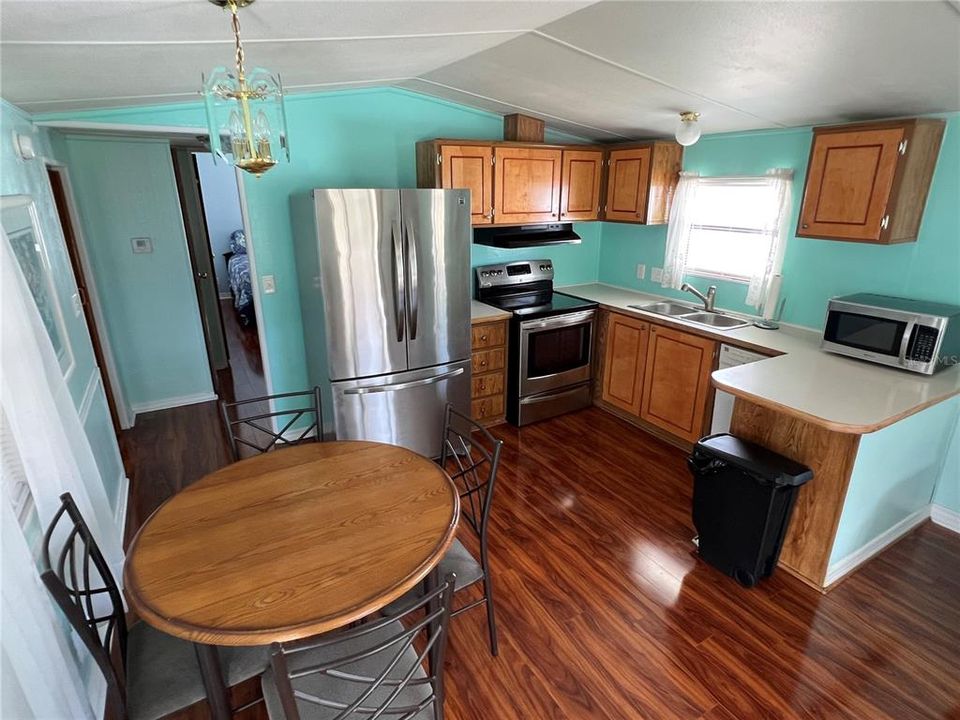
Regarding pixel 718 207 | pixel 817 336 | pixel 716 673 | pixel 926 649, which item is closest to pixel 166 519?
pixel 716 673

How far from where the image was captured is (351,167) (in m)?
3.49

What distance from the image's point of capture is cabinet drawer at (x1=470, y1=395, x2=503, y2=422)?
12.5ft

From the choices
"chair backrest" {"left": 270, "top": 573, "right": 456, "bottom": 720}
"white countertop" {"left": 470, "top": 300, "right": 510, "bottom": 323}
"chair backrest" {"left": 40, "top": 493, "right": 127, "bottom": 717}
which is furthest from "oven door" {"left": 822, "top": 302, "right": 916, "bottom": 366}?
"chair backrest" {"left": 40, "top": 493, "right": 127, "bottom": 717}

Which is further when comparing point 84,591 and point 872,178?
point 872,178

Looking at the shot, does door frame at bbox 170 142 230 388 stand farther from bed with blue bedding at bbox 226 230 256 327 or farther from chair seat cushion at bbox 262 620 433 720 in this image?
chair seat cushion at bbox 262 620 433 720

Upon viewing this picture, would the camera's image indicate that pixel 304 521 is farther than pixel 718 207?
No

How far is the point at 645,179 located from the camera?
376cm

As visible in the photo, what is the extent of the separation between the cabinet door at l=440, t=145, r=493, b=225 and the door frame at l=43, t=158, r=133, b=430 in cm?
235

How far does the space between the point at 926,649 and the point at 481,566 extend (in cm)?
184

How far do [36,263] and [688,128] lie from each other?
3368 mm

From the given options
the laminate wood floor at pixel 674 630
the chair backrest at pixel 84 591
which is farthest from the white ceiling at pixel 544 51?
the laminate wood floor at pixel 674 630

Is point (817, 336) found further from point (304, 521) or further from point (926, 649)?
point (304, 521)

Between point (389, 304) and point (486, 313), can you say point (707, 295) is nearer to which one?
point (486, 313)

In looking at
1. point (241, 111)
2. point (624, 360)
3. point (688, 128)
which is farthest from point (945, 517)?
point (241, 111)
